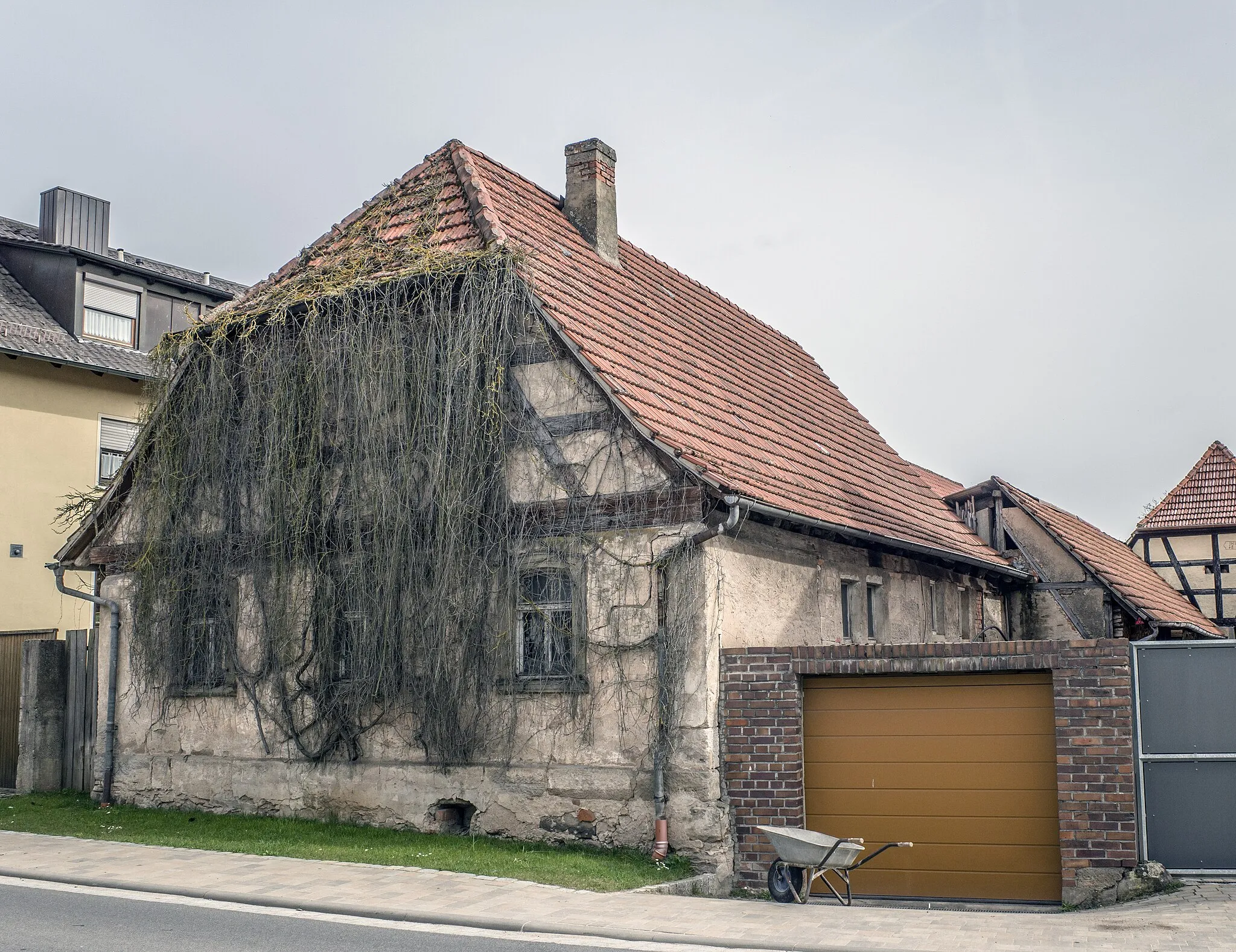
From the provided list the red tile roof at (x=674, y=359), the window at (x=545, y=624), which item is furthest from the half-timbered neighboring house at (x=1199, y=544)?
the window at (x=545, y=624)

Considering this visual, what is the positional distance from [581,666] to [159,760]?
5.87 m

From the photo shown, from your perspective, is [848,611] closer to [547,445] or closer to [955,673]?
[955,673]

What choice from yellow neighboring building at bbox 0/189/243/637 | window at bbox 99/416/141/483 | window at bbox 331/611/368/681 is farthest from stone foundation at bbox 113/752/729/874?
window at bbox 99/416/141/483

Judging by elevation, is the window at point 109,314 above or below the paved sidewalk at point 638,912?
above

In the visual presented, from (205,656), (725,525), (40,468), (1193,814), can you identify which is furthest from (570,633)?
(40,468)

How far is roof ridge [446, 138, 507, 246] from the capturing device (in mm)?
13719

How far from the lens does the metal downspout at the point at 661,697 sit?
38.1ft

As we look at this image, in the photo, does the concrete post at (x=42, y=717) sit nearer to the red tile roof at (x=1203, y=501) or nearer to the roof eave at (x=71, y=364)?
the roof eave at (x=71, y=364)

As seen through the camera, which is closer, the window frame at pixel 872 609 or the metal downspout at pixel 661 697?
the metal downspout at pixel 661 697

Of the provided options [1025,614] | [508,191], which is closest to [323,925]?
[508,191]

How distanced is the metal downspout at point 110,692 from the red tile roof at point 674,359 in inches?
169

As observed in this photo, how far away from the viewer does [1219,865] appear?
1072cm

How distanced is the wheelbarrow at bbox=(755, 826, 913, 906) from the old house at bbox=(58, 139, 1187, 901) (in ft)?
3.59

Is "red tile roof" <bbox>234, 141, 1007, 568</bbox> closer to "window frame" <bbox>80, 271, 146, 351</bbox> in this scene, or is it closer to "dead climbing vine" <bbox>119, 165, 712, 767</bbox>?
"dead climbing vine" <bbox>119, 165, 712, 767</bbox>
